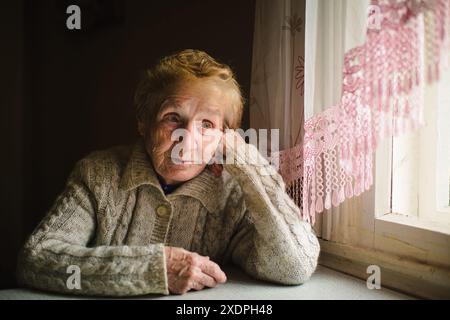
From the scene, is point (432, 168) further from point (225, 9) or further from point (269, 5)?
point (225, 9)

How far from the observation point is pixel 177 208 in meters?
1.07

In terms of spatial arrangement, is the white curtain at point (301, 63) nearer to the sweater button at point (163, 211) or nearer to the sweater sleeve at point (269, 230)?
the sweater sleeve at point (269, 230)

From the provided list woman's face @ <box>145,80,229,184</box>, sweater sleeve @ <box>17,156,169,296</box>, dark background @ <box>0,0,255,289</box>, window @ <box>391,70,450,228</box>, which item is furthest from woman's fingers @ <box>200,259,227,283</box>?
dark background @ <box>0,0,255,289</box>

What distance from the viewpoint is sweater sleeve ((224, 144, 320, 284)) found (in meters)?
0.97

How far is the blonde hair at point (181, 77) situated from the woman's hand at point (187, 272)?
0.38m

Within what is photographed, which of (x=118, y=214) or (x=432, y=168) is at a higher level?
(x=432, y=168)

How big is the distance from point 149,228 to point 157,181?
12 cm

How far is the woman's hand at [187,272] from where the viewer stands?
2.94 ft

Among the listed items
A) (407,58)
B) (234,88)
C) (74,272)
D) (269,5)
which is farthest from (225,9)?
(74,272)

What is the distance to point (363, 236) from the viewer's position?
3.55 feet

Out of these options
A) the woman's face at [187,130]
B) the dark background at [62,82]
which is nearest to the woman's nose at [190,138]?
the woman's face at [187,130]

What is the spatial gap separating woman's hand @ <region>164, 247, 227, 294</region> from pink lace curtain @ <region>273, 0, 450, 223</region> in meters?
0.29

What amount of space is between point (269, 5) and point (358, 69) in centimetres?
48

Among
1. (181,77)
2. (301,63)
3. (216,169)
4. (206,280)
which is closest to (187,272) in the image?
(206,280)
